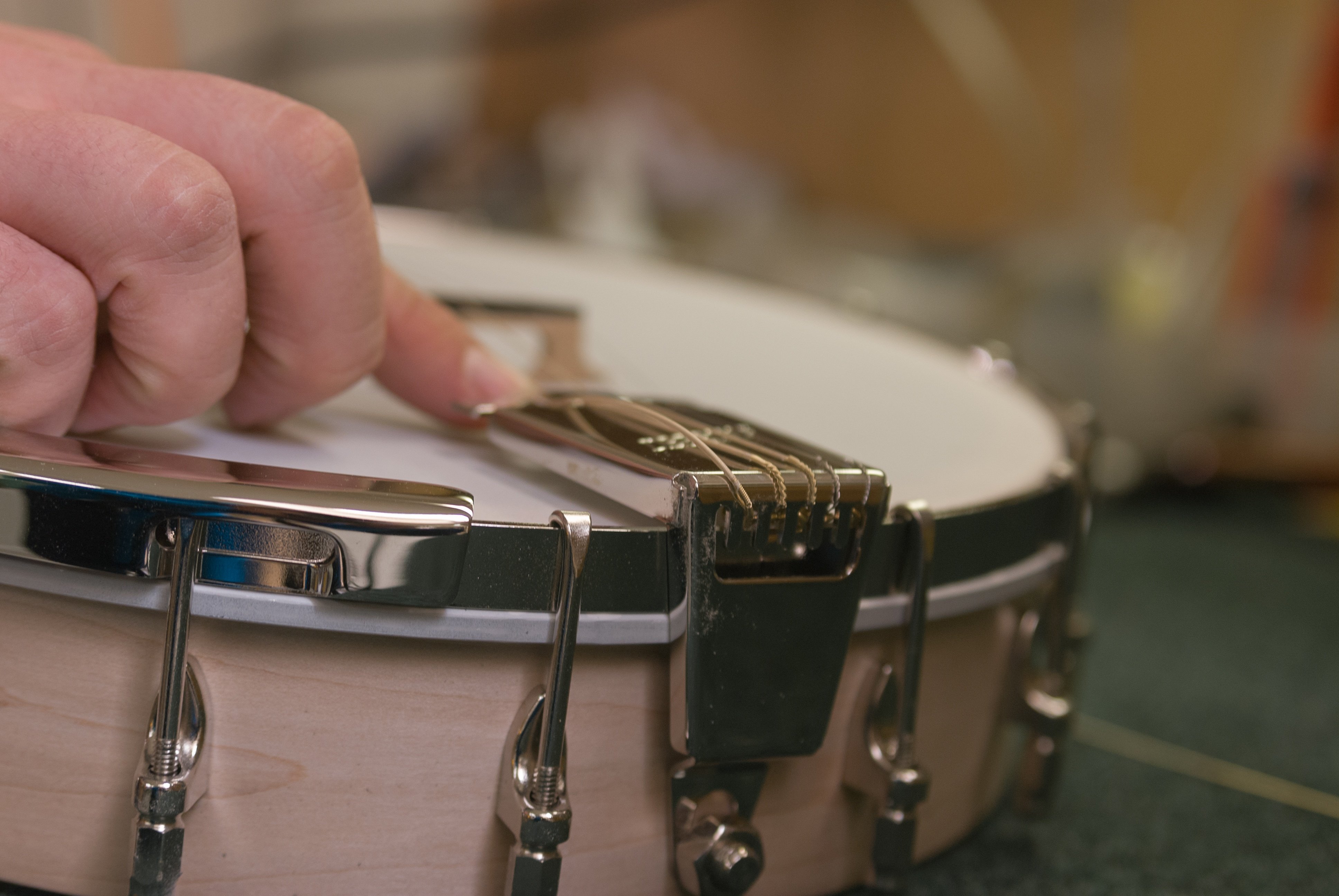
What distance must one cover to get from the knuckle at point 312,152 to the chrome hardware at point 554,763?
0.39 ft

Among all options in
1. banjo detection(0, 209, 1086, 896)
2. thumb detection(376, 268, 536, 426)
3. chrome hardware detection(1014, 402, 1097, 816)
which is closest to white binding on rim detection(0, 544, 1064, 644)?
banjo detection(0, 209, 1086, 896)

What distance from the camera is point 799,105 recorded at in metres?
2.85

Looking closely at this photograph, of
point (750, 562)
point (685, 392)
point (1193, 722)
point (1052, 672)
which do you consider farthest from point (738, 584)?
point (1193, 722)

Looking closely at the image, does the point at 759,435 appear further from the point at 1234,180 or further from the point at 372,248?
the point at 1234,180

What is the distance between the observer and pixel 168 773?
0.28 meters

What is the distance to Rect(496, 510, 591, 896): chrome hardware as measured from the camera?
0.95 ft

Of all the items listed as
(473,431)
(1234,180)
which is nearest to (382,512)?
(473,431)

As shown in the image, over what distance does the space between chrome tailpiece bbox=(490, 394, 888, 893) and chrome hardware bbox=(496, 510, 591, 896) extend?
0.03 metres

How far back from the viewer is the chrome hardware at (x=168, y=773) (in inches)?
10.8

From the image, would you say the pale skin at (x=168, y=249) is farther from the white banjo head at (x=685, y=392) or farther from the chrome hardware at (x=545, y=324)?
the chrome hardware at (x=545, y=324)

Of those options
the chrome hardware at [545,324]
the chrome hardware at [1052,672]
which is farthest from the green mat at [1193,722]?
the chrome hardware at [545,324]

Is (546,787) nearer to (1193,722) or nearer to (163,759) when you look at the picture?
(163,759)

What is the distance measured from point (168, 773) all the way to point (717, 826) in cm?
16

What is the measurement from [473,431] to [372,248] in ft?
0.36
